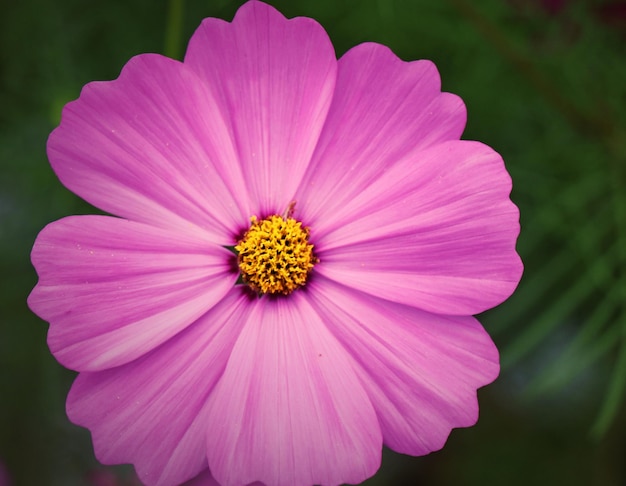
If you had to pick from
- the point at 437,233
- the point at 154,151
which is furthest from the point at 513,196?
the point at 154,151

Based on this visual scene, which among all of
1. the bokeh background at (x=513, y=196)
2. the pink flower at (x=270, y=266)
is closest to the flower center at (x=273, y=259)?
the pink flower at (x=270, y=266)

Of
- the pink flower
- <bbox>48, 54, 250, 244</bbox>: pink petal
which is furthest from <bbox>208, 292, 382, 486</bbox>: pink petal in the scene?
<bbox>48, 54, 250, 244</bbox>: pink petal

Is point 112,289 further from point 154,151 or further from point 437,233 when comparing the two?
point 437,233

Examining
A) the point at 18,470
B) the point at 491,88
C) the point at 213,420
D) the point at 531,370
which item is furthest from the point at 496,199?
the point at 18,470

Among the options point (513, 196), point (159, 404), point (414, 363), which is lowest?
point (513, 196)

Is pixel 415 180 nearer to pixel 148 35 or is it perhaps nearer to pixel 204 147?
pixel 204 147

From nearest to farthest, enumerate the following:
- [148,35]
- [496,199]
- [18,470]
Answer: [496,199]
[148,35]
[18,470]

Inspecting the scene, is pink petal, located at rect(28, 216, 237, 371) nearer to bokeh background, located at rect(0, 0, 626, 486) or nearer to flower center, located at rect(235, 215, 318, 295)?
flower center, located at rect(235, 215, 318, 295)
